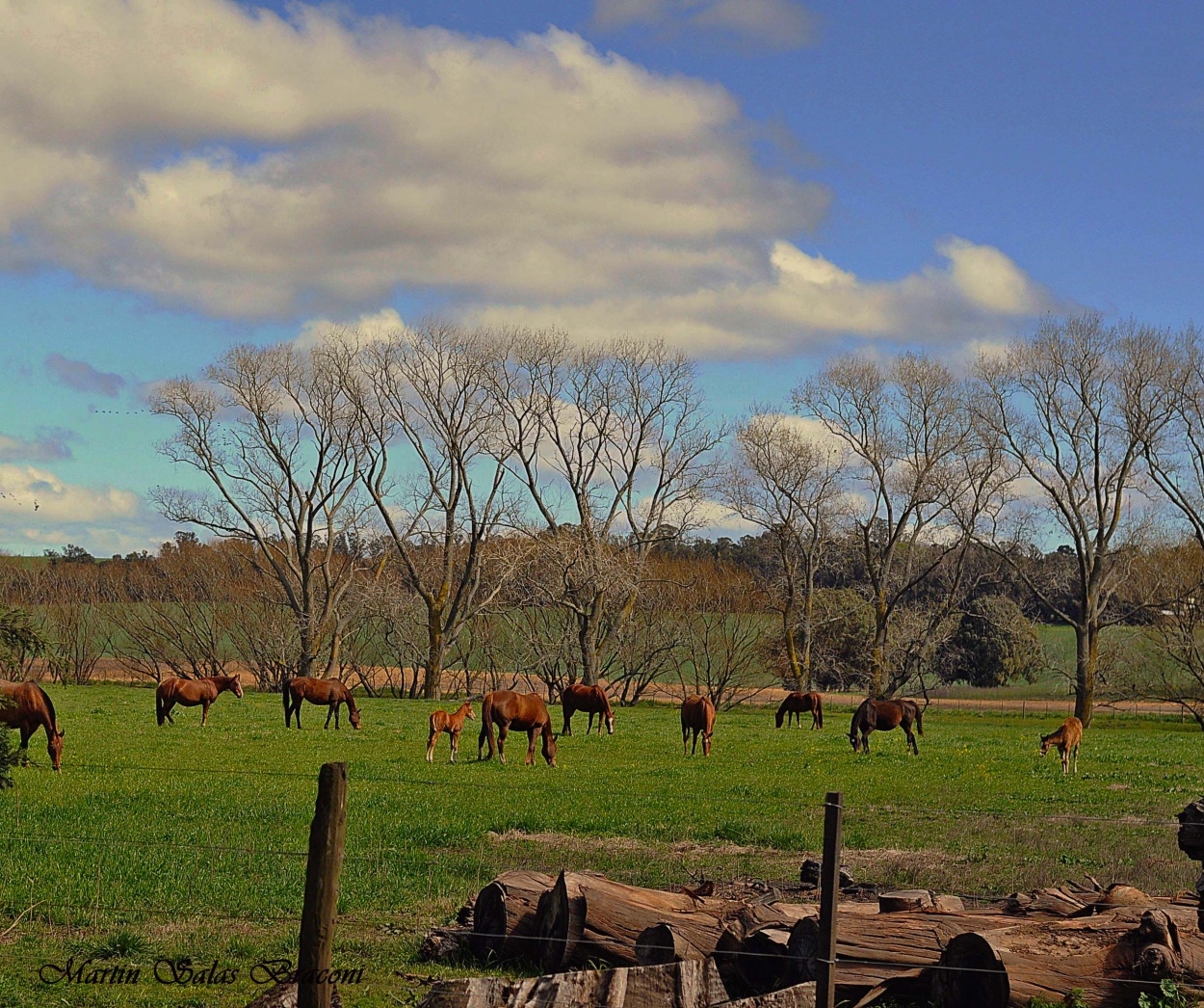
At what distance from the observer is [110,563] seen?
7631 centimetres

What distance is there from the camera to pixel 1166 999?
716 centimetres

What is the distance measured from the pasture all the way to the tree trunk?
69.3 ft

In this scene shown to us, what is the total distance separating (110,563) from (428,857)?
7038 cm

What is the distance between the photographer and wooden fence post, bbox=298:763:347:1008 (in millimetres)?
5675

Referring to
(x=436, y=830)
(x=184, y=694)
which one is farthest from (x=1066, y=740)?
(x=184, y=694)

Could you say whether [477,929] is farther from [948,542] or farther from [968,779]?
[948,542]

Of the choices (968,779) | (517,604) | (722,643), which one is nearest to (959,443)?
(722,643)

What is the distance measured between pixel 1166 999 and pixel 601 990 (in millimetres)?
3437

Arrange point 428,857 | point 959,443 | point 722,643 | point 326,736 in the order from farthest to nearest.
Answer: point 722,643 → point 959,443 → point 326,736 → point 428,857

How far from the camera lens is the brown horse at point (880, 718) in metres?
27.5

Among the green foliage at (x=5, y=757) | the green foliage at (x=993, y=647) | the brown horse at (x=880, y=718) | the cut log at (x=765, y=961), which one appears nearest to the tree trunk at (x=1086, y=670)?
the green foliage at (x=993, y=647)

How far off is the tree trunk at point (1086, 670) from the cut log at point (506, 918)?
43.6m

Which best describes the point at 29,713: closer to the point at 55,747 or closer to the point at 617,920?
the point at 55,747

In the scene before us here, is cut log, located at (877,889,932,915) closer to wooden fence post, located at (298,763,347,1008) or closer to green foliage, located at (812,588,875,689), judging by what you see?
wooden fence post, located at (298,763,347,1008)
